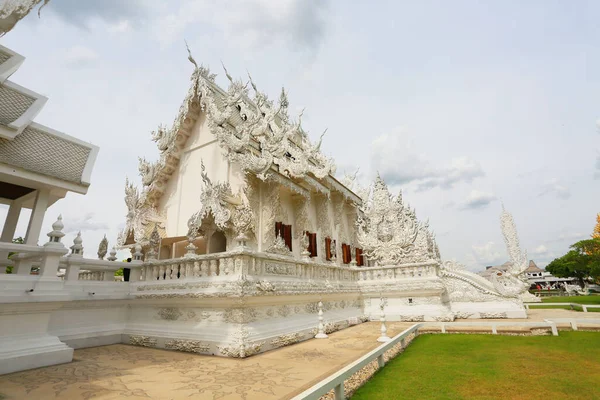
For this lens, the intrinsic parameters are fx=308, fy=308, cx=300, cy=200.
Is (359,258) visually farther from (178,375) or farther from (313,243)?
(178,375)

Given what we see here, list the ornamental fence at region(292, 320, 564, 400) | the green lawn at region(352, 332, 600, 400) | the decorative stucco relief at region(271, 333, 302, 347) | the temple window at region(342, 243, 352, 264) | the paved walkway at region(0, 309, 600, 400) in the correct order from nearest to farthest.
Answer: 1. the ornamental fence at region(292, 320, 564, 400)
2. the green lawn at region(352, 332, 600, 400)
3. the paved walkway at region(0, 309, 600, 400)
4. the decorative stucco relief at region(271, 333, 302, 347)
5. the temple window at region(342, 243, 352, 264)

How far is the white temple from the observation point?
567 centimetres

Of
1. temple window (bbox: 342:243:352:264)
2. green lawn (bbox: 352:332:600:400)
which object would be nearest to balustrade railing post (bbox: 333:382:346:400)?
green lawn (bbox: 352:332:600:400)

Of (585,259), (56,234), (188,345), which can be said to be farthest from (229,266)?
(585,259)

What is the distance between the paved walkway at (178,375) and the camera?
3.61 metres

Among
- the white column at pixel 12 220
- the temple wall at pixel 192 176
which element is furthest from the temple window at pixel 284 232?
the white column at pixel 12 220

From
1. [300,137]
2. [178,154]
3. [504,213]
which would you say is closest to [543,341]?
[178,154]

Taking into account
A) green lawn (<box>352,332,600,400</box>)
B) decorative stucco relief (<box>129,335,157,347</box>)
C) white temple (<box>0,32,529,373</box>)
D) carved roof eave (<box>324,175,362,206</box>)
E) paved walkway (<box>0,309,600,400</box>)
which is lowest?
green lawn (<box>352,332,600,400</box>)

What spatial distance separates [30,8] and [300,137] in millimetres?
13074

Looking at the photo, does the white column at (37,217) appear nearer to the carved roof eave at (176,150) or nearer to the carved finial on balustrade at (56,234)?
the carved finial on balustrade at (56,234)

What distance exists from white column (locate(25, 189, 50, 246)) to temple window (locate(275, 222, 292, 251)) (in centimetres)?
618

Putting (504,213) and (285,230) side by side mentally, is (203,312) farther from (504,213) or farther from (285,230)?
(504,213)

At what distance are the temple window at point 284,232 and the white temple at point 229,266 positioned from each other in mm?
71

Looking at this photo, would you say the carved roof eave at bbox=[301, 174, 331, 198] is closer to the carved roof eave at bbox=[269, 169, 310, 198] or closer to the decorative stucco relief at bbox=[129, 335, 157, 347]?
the carved roof eave at bbox=[269, 169, 310, 198]
